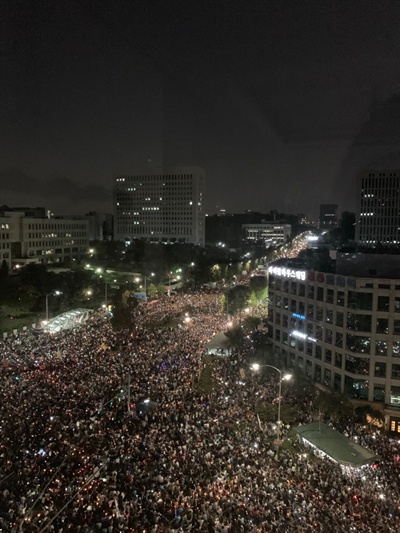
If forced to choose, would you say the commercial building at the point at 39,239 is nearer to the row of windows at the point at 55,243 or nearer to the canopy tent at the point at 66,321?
the row of windows at the point at 55,243

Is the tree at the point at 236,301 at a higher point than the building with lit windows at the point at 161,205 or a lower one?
lower

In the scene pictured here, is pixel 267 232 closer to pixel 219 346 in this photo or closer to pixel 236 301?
pixel 236 301

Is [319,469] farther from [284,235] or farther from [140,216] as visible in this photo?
[284,235]

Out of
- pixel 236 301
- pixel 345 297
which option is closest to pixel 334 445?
pixel 345 297

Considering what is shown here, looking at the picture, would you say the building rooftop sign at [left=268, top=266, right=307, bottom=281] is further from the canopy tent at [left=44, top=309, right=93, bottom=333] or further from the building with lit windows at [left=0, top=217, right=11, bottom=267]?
the building with lit windows at [left=0, top=217, right=11, bottom=267]

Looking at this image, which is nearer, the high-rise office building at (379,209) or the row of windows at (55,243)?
the row of windows at (55,243)

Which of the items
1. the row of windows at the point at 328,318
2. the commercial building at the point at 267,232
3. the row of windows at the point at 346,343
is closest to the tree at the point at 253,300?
the row of windows at the point at 328,318
